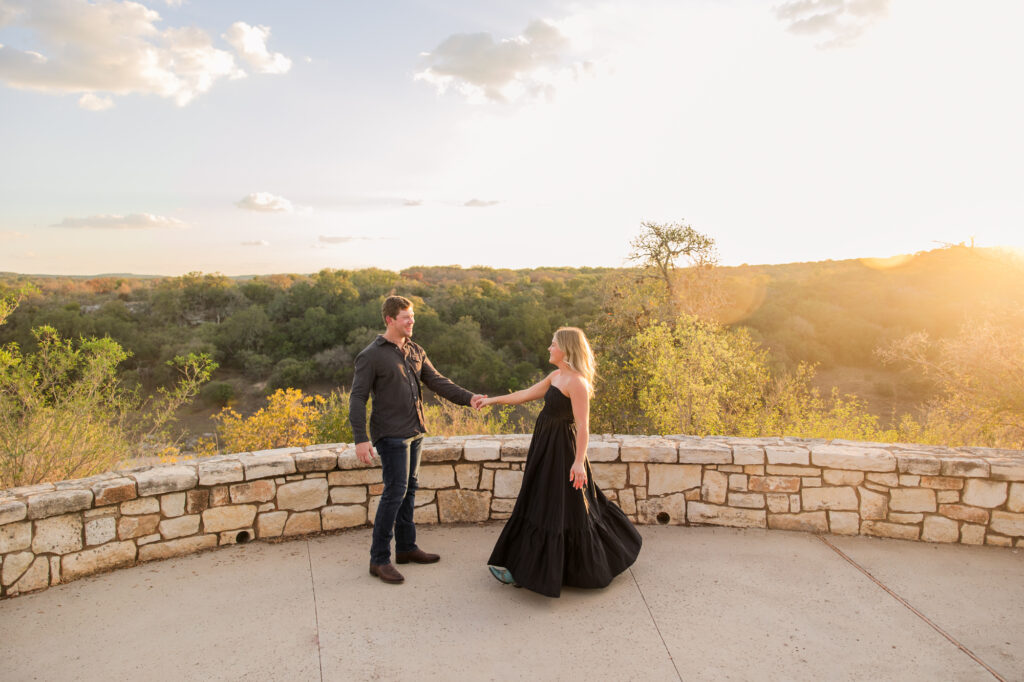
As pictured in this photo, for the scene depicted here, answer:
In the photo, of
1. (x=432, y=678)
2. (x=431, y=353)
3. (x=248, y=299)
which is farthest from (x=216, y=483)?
(x=248, y=299)

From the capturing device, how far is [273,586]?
3.65 meters

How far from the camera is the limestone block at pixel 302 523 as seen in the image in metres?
4.25

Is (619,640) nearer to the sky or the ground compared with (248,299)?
nearer to the ground

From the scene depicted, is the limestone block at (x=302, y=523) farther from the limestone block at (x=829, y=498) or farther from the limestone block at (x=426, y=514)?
the limestone block at (x=829, y=498)

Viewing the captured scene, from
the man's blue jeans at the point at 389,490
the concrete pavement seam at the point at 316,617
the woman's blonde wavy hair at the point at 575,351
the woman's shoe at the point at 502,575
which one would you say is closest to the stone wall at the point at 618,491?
the concrete pavement seam at the point at 316,617

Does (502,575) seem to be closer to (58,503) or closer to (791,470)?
(791,470)

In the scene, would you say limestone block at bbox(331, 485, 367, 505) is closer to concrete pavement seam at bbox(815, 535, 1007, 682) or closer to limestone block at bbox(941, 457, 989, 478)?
concrete pavement seam at bbox(815, 535, 1007, 682)

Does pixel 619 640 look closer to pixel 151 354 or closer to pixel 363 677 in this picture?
pixel 363 677

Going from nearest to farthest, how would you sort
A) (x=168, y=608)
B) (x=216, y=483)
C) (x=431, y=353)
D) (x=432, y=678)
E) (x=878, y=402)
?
(x=432, y=678) < (x=168, y=608) < (x=216, y=483) < (x=878, y=402) < (x=431, y=353)

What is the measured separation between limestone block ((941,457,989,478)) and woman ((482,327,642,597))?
2.44m

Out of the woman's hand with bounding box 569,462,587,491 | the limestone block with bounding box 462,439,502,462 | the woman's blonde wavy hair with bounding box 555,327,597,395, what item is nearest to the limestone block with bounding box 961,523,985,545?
the woman's hand with bounding box 569,462,587,491

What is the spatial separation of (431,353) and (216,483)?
1996cm

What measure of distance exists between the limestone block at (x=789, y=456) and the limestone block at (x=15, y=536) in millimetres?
4882

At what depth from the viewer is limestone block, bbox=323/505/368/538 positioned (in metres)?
4.33
